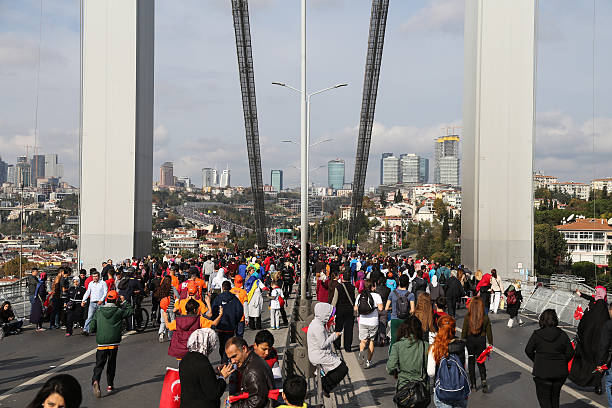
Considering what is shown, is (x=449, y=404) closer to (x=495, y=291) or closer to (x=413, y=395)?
(x=413, y=395)

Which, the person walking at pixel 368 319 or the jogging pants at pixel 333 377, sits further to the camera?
the person walking at pixel 368 319

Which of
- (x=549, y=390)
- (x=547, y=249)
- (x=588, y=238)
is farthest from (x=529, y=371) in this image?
(x=588, y=238)

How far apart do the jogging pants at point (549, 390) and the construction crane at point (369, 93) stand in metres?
48.3

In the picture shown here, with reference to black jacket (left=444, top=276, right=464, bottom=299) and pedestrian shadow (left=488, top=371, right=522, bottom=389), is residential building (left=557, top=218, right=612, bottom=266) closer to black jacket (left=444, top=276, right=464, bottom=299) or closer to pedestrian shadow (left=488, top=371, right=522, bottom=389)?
black jacket (left=444, top=276, right=464, bottom=299)

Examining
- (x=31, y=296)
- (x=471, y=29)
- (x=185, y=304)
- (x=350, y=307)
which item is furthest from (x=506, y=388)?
(x=471, y=29)

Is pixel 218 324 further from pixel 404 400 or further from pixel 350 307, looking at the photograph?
pixel 404 400

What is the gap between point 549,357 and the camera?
809cm

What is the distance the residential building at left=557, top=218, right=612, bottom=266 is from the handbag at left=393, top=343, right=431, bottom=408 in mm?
126422

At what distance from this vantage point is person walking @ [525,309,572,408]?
8055mm

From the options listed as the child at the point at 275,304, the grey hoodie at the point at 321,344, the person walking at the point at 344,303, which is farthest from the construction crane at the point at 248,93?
the grey hoodie at the point at 321,344

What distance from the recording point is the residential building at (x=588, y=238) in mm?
126438

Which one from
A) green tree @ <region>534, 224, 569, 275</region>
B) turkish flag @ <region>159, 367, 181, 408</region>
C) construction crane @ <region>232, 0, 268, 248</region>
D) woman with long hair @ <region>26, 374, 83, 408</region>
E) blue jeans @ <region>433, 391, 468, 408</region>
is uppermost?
construction crane @ <region>232, 0, 268, 248</region>

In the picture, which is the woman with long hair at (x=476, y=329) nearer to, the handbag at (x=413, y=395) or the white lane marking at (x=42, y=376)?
the handbag at (x=413, y=395)

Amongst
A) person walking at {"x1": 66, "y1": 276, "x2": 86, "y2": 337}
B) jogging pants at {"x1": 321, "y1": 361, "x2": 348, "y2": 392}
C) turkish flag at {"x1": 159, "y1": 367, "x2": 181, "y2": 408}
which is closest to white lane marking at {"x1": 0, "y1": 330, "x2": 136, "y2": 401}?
person walking at {"x1": 66, "y1": 276, "x2": 86, "y2": 337}
